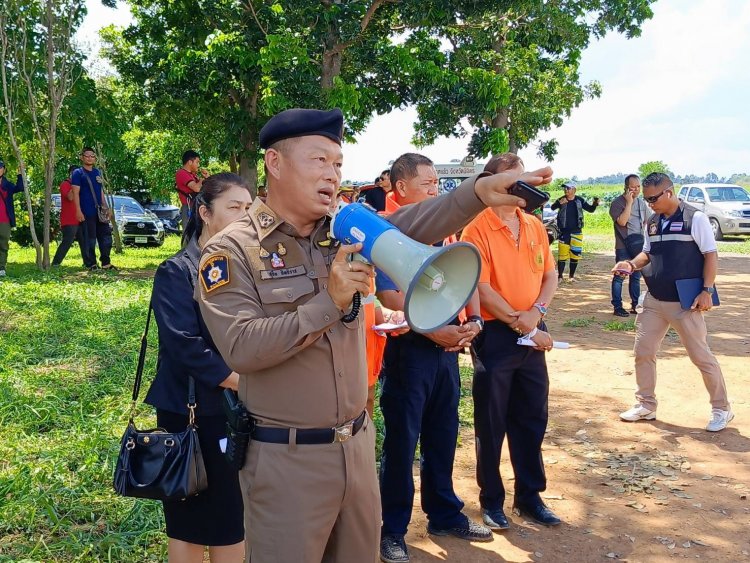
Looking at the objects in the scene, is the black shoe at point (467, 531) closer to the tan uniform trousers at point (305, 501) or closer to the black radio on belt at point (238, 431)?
the tan uniform trousers at point (305, 501)

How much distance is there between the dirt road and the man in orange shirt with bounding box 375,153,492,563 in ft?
0.57

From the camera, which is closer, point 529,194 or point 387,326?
point 529,194

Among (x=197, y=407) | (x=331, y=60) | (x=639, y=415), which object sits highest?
(x=331, y=60)

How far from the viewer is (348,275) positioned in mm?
1896

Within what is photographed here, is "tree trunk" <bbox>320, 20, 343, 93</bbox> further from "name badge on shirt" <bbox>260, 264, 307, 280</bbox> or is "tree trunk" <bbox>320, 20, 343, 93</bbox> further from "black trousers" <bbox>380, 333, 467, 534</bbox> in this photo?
"name badge on shirt" <bbox>260, 264, 307, 280</bbox>

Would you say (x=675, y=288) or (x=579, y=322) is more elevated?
(x=675, y=288)

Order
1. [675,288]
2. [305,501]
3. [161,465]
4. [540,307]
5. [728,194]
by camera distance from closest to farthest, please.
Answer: [305,501], [161,465], [540,307], [675,288], [728,194]

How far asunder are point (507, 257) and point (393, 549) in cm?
175

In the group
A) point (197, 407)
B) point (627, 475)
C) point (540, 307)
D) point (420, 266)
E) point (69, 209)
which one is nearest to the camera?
point (420, 266)

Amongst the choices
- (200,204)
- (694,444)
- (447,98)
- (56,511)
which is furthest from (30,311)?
(447,98)

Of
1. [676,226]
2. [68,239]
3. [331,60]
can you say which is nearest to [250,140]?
[331,60]

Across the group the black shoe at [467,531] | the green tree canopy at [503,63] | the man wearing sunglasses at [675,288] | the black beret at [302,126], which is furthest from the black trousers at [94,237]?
the black beret at [302,126]

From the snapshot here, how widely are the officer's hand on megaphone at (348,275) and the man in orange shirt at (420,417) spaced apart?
63.4 inches

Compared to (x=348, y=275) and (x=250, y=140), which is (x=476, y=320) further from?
(x=250, y=140)
